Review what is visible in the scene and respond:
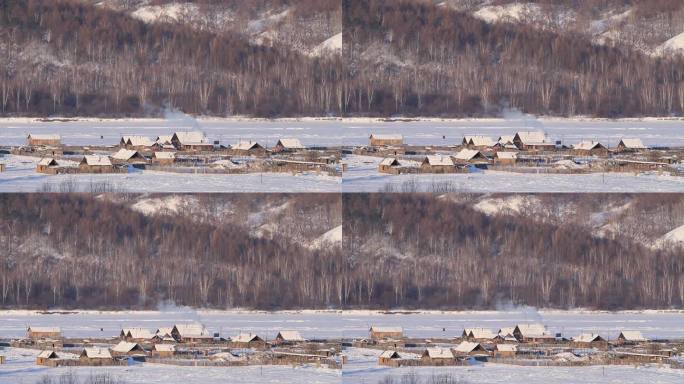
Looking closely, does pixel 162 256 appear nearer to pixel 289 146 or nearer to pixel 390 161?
pixel 289 146

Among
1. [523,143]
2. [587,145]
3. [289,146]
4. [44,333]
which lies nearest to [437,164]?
[523,143]

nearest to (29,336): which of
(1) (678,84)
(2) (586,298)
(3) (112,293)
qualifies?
(3) (112,293)

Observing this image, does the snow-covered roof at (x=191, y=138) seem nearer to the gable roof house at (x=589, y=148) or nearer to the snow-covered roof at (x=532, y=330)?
the snow-covered roof at (x=532, y=330)

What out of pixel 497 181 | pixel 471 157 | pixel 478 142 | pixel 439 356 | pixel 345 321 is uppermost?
pixel 478 142

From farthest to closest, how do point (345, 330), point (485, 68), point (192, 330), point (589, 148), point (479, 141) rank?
point (485, 68) → point (589, 148) → point (479, 141) → point (345, 330) → point (192, 330)

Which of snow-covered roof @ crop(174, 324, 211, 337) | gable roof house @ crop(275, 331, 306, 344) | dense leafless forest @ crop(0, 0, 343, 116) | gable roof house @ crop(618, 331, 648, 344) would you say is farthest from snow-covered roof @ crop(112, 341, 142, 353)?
Answer: gable roof house @ crop(618, 331, 648, 344)

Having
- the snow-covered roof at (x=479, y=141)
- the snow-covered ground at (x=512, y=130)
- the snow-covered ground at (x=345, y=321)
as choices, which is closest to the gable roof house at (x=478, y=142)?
the snow-covered roof at (x=479, y=141)

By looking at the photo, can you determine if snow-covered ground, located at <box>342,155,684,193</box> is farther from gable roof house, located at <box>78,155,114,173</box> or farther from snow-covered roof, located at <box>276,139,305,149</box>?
gable roof house, located at <box>78,155,114,173</box>
